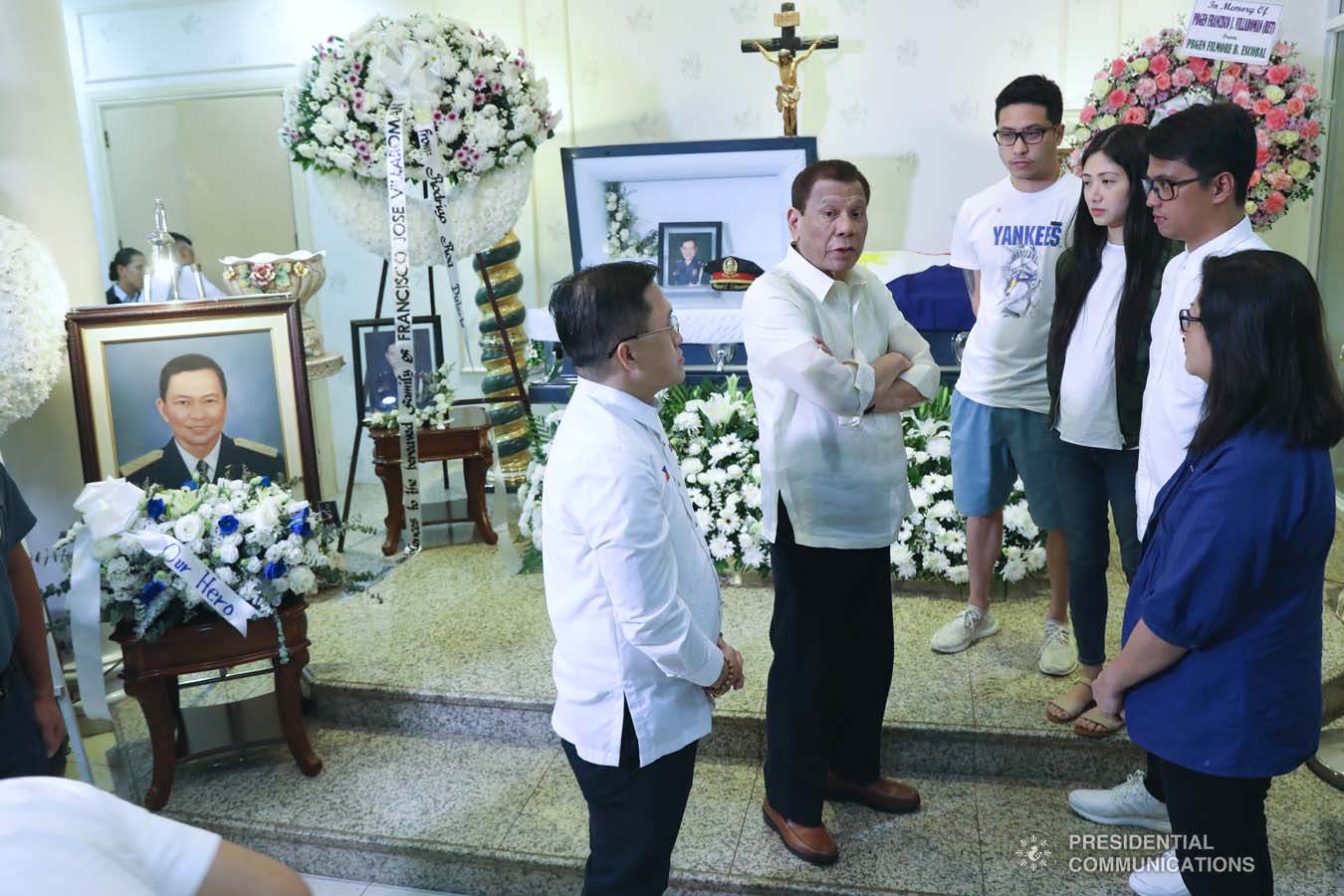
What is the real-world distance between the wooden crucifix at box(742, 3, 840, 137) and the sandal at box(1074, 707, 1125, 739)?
11.0 feet

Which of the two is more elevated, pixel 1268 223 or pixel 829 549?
pixel 1268 223

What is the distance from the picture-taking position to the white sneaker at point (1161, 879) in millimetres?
2121

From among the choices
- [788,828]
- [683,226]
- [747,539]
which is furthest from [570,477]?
[683,226]

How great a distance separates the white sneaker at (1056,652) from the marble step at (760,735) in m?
0.27

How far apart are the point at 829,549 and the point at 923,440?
168 centimetres

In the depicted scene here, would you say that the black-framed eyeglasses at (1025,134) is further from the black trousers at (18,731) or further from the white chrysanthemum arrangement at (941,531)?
the black trousers at (18,731)

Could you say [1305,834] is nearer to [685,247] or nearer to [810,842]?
[810,842]

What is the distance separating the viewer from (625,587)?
1.62 m

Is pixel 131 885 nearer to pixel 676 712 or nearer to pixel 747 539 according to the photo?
pixel 676 712

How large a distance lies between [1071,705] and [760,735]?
796 mm

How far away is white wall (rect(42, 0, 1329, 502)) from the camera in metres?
5.37

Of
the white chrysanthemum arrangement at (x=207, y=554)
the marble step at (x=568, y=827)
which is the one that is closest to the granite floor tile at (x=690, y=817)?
the marble step at (x=568, y=827)

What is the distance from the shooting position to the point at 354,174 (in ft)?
12.6

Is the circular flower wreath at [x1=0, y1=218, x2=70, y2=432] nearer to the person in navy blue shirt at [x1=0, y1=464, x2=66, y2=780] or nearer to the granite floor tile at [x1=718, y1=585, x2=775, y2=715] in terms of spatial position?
the person in navy blue shirt at [x1=0, y1=464, x2=66, y2=780]
